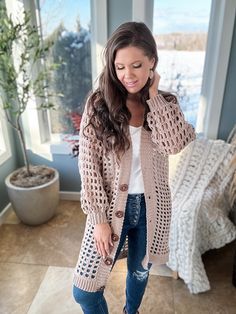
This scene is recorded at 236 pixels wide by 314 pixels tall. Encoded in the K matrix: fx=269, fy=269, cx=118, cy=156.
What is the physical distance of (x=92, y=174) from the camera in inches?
36.5

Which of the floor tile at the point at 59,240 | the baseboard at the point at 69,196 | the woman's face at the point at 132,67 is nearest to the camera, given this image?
the woman's face at the point at 132,67

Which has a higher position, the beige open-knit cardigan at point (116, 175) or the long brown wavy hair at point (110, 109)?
the long brown wavy hair at point (110, 109)

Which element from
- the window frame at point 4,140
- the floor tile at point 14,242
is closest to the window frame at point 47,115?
the window frame at point 4,140

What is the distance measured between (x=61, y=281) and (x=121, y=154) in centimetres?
111

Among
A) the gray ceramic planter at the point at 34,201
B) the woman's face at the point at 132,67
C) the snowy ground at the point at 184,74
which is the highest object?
the woman's face at the point at 132,67

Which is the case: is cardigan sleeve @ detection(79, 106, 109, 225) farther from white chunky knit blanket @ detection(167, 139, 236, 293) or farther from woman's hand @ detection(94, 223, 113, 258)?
white chunky knit blanket @ detection(167, 139, 236, 293)

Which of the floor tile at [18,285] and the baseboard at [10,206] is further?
the baseboard at [10,206]

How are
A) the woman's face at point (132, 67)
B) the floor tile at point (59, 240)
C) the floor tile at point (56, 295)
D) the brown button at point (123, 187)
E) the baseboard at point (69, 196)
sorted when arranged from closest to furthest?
the woman's face at point (132, 67) → the brown button at point (123, 187) → the floor tile at point (56, 295) → the floor tile at point (59, 240) → the baseboard at point (69, 196)

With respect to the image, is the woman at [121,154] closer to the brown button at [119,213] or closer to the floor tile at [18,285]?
the brown button at [119,213]

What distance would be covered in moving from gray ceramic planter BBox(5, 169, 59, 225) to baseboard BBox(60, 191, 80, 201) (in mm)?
319

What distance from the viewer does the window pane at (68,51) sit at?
1911 mm

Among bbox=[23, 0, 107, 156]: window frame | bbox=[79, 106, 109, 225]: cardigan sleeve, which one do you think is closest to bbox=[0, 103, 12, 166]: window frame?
bbox=[23, 0, 107, 156]: window frame

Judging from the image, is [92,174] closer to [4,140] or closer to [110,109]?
[110,109]

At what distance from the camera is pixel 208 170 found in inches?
68.6
